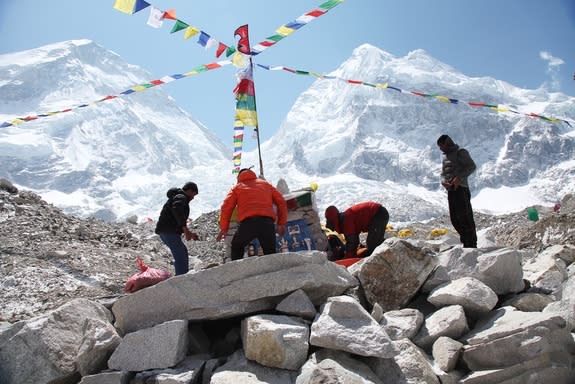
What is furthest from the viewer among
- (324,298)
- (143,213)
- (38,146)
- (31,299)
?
(38,146)

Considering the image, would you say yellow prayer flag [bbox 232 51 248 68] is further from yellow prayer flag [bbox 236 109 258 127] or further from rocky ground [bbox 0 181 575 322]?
rocky ground [bbox 0 181 575 322]

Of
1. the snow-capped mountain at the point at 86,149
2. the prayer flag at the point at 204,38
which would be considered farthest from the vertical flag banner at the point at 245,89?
the snow-capped mountain at the point at 86,149

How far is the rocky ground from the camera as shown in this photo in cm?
869

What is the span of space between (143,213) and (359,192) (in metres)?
72.0

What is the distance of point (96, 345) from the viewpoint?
176 inches

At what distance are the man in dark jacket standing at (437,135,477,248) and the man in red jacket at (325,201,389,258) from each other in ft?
3.88

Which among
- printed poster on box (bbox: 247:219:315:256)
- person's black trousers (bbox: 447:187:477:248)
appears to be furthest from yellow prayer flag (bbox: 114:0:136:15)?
person's black trousers (bbox: 447:187:477:248)

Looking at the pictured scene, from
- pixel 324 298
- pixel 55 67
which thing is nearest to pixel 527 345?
pixel 324 298

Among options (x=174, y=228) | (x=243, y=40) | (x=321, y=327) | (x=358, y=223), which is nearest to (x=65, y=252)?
(x=174, y=228)

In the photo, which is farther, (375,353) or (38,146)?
(38,146)

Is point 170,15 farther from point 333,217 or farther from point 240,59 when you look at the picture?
point 333,217

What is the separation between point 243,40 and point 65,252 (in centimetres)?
636

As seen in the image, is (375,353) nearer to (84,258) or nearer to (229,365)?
(229,365)

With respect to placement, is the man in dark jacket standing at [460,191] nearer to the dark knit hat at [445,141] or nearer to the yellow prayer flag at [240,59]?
the dark knit hat at [445,141]
